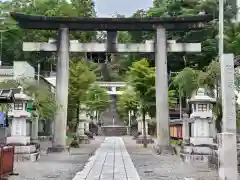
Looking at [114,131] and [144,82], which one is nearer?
[144,82]

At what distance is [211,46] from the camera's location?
38.0m

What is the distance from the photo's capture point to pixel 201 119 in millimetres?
18469

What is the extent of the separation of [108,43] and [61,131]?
21.8 feet

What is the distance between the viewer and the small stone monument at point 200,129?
17719 millimetres

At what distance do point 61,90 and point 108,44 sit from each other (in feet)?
14.5

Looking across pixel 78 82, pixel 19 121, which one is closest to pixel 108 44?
pixel 78 82

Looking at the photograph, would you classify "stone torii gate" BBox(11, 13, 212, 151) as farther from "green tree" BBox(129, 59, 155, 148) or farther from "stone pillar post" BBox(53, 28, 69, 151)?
"green tree" BBox(129, 59, 155, 148)

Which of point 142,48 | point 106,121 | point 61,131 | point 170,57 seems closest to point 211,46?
point 170,57

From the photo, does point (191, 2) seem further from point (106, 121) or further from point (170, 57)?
point (106, 121)

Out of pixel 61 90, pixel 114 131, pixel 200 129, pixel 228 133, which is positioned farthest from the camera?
pixel 114 131

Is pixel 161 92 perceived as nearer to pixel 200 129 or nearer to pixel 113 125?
pixel 200 129

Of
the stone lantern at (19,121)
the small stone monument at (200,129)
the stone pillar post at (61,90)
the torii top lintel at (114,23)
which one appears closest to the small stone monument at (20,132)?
the stone lantern at (19,121)

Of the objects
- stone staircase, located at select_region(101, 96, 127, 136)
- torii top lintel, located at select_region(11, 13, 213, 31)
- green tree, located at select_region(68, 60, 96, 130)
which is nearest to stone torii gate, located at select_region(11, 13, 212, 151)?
torii top lintel, located at select_region(11, 13, 213, 31)

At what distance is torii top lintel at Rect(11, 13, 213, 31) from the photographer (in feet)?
78.8
